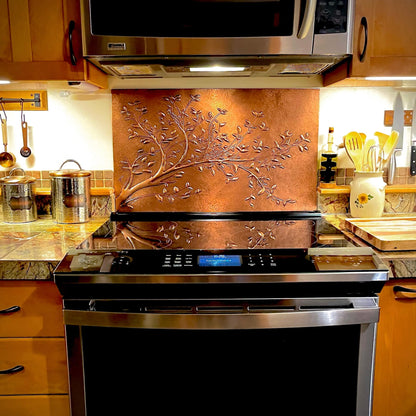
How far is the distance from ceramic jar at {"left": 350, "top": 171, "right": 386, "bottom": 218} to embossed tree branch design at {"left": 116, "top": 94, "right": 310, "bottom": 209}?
26 centimetres

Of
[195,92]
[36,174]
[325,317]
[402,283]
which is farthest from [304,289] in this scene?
[36,174]

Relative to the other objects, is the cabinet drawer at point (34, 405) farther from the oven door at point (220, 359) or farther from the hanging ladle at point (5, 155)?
the hanging ladle at point (5, 155)

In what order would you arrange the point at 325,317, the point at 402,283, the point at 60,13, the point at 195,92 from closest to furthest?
the point at 325,317, the point at 402,283, the point at 60,13, the point at 195,92

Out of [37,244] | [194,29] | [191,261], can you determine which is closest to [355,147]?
[194,29]

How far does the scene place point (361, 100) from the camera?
178 centimetres

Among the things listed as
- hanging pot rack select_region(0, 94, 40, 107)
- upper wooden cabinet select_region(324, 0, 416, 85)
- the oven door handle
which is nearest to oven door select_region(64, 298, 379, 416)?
the oven door handle

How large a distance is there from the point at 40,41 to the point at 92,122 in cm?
43

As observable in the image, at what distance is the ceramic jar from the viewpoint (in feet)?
5.38

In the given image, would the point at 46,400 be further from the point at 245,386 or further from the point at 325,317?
the point at 325,317

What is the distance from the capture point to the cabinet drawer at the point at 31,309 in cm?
124

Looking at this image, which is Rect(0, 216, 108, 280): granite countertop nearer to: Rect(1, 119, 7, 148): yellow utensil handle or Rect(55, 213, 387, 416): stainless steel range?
Rect(55, 213, 387, 416): stainless steel range

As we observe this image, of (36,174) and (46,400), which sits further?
(36,174)

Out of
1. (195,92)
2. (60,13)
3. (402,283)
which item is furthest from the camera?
(195,92)

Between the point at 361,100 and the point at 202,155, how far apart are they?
2.31 ft
